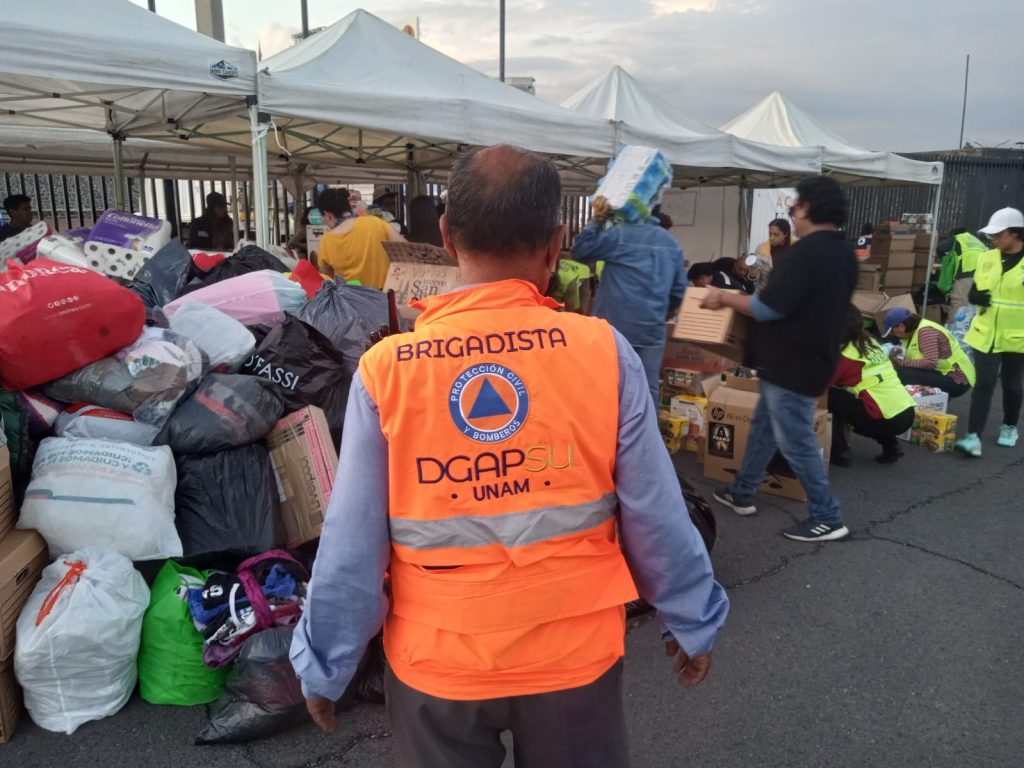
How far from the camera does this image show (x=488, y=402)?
1121mm

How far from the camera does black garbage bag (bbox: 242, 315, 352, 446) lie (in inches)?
129

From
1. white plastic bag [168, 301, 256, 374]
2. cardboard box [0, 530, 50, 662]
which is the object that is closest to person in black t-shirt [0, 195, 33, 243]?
white plastic bag [168, 301, 256, 374]

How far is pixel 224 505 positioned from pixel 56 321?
0.91 metres

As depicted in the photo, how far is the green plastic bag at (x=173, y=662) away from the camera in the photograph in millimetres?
2436

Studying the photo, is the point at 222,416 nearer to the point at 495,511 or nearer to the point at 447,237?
the point at 447,237

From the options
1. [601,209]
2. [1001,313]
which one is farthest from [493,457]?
[1001,313]

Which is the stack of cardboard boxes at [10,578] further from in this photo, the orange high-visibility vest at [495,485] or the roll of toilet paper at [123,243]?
the roll of toilet paper at [123,243]

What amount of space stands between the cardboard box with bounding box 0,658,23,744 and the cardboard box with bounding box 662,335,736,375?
4454 millimetres

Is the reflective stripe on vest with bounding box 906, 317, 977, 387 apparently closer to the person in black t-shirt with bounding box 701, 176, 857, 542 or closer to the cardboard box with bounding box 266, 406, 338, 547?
the person in black t-shirt with bounding box 701, 176, 857, 542

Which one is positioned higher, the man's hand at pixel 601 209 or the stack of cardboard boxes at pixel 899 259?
the man's hand at pixel 601 209

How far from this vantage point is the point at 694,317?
3.59 meters

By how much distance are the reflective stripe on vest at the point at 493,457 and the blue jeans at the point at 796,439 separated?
2.68 m

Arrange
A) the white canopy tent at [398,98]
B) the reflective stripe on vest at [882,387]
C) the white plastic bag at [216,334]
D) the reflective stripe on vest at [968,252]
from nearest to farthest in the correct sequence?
the white plastic bag at [216,334]
the white canopy tent at [398,98]
the reflective stripe on vest at [882,387]
the reflective stripe on vest at [968,252]

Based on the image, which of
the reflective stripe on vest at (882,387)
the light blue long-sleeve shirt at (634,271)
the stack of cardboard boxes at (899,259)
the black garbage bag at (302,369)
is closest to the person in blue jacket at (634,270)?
the light blue long-sleeve shirt at (634,271)
